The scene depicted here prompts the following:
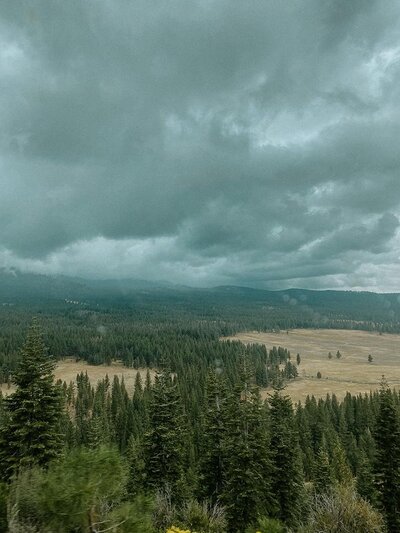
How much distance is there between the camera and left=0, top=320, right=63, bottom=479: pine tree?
Result: 27.5 meters

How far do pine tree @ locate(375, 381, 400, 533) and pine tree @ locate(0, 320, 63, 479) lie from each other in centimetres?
3065

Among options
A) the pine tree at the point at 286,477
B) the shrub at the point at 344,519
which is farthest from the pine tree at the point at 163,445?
the shrub at the point at 344,519

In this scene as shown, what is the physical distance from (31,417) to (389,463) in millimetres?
33581

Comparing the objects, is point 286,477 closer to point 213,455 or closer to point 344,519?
point 213,455

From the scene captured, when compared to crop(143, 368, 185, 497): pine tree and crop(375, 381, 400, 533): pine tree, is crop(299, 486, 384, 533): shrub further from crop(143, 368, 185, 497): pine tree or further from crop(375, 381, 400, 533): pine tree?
crop(143, 368, 185, 497): pine tree

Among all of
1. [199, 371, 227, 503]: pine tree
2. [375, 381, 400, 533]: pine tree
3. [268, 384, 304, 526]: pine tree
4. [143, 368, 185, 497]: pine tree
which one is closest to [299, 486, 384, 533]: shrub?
[268, 384, 304, 526]: pine tree

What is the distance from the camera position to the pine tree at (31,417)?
90.2ft

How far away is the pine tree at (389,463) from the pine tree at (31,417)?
1207 inches

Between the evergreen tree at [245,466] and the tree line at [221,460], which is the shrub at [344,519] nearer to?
the tree line at [221,460]

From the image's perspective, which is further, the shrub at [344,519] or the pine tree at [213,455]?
the pine tree at [213,455]

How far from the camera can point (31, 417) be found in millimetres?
28391

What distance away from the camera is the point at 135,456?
158 ft

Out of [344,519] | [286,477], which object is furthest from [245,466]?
[344,519]

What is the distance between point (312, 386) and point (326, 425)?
283ft
